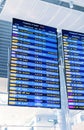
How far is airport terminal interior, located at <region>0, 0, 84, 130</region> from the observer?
3.65 m

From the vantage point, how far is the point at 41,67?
393 centimetres

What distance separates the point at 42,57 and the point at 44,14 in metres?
0.93

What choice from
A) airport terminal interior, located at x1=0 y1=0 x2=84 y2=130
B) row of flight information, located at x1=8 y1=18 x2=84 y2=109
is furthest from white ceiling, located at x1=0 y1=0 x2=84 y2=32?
row of flight information, located at x1=8 y1=18 x2=84 y2=109

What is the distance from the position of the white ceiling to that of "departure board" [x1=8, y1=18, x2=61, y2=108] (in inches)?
8.7

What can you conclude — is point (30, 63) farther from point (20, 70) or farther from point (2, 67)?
point (2, 67)

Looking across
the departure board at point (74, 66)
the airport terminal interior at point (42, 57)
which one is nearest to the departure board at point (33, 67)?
the airport terminal interior at point (42, 57)

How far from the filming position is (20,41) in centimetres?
397

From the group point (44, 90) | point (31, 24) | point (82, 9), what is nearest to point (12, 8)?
point (31, 24)

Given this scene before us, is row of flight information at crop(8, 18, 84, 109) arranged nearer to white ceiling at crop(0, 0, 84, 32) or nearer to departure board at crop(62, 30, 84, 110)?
departure board at crop(62, 30, 84, 110)

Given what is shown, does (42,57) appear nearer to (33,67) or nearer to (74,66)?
(33,67)

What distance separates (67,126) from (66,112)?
0.98 feet

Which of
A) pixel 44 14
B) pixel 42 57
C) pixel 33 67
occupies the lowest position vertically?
pixel 33 67

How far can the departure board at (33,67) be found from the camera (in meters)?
3.57

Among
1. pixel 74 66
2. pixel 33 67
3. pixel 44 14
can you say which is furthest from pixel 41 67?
pixel 44 14
